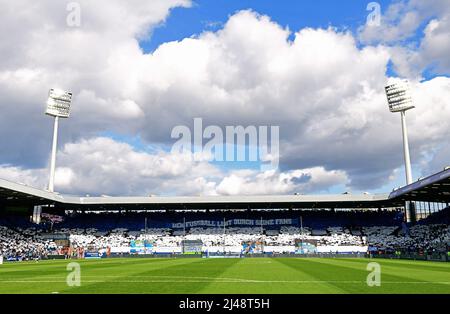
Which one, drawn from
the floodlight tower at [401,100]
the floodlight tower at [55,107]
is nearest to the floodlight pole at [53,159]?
the floodlight tower at [55,107]

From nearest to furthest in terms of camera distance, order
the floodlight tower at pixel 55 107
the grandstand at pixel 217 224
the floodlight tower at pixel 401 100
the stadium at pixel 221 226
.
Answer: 1. the stadium at pixel 221 226
2. the grandstand at pixel 217 224
3. the floodlight tower at pixel 401 100
4. the floodlight tower at pixel 55 107

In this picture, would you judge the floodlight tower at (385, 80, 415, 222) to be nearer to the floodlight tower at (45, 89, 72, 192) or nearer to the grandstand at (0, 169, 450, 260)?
the grandstand at (0, 169, 450, 260)

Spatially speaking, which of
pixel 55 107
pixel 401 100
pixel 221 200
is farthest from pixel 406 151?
pixel 55 107

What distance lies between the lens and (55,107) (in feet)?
288

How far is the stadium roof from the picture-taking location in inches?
2879

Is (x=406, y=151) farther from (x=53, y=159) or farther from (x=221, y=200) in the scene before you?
(x=53, y=159)

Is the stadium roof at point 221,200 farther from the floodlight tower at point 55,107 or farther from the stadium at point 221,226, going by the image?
the floodlight tower at point 55,107

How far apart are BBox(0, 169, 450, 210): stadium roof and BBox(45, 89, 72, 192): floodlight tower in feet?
27.0

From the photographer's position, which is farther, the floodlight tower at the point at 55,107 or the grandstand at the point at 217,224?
Answer: the floodlight tower at the point at 55,107

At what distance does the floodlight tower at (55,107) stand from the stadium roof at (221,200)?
27.0 feet

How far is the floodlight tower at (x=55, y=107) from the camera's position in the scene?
286ft

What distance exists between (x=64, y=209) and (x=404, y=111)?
75377 mm
